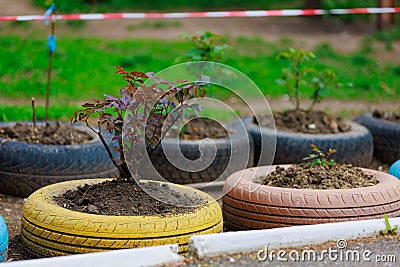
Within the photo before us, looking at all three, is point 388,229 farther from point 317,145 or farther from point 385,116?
point 385,116

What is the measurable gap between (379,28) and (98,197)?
12989 millimetres

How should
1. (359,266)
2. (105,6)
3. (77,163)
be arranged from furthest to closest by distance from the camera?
1. (105,6)
2. (77,163)
3. (359,266)

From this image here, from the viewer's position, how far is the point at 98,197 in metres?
4.46

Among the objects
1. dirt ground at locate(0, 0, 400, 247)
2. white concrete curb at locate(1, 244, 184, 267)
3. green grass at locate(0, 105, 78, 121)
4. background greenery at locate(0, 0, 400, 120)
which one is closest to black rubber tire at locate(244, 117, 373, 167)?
green grass at locate(0, 105, 78, 121)

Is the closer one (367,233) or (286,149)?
(367,233)

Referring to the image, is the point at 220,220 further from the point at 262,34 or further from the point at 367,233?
the point at 262,34

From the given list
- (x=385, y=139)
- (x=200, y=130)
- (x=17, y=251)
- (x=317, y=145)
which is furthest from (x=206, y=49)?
(x=17, y=251)

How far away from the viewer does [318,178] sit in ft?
16.7

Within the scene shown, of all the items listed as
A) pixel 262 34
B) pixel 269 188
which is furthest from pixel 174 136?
pixel 262 34

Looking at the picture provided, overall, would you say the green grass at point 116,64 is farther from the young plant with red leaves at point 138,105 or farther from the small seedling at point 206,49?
the young plant with red leaves at point 138,105

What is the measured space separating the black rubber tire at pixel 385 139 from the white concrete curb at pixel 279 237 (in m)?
2.89

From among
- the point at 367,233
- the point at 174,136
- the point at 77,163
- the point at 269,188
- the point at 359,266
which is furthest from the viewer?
the point at 174,136

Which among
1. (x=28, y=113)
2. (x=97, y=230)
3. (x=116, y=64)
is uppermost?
(x=97, y=230)

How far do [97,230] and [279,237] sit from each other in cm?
103
